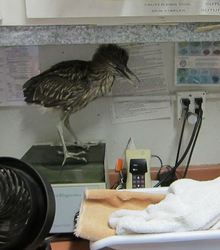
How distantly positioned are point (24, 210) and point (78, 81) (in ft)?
1.59

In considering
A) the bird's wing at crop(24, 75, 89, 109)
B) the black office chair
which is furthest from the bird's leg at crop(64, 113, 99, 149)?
the black office chair

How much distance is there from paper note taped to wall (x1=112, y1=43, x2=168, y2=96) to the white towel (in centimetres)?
52

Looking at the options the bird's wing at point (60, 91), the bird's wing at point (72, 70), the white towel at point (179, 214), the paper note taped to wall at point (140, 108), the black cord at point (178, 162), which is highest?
the bird's wing at point (72, 70)

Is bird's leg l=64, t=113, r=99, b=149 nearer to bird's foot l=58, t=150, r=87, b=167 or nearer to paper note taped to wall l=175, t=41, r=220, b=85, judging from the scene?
bird's foot l=58, t=150, r=87, b=167

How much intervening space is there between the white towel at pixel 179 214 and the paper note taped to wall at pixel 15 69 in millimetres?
643

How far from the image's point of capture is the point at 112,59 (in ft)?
3.83

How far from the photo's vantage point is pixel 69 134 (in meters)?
1.37

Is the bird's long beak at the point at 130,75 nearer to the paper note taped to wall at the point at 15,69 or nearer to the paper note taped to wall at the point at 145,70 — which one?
the paper note taped to wall at the point at 145,70

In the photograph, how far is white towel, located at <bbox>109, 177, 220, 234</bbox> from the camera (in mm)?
764

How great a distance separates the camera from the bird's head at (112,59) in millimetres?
1160

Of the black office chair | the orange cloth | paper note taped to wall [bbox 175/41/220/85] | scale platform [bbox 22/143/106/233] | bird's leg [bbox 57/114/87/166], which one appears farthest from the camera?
paper note taped to wall [bbox 175/41/220/85]

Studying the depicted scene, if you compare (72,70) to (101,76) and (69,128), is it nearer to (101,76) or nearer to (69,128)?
(101,76)

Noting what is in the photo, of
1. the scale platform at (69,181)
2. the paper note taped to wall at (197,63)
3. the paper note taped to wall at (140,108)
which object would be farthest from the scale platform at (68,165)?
the paper note taped to wall at (197,63)

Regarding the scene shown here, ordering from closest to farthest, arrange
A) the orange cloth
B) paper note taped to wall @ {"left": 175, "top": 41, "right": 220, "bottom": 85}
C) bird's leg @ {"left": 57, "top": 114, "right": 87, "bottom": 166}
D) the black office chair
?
the black office chair
the orange cloth
bird's leg @ {"left": 57, "top": 114, "right": 87, "bottom": 166}
paper note taped to wall @ {"left": 175, "top": 41, "right": 220, "bottom": 85}
